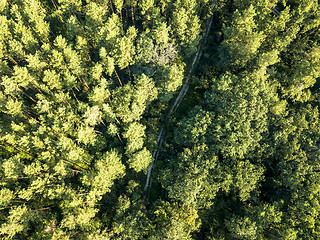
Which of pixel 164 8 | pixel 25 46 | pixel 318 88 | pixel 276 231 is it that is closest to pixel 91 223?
pixel 276 231

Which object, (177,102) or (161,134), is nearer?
(161,134)

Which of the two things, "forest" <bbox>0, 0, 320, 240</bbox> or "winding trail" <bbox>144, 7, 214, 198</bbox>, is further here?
"winding trail" <bbox>144, 7, 214, 198</bbox>

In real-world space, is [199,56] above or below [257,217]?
above

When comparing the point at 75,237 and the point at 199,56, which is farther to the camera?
the point at 199,56

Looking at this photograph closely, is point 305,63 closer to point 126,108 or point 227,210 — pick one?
point 227,210

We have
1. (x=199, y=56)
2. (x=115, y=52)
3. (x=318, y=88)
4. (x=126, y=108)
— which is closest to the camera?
(x=126, y=108)

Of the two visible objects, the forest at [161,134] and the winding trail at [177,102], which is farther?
the winding trail at [177,102]

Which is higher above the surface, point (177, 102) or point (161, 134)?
point (177, 102)

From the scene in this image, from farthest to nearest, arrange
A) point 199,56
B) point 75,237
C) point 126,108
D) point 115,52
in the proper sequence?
point 199,56, point 115,52, point 126,108, point 75,237
